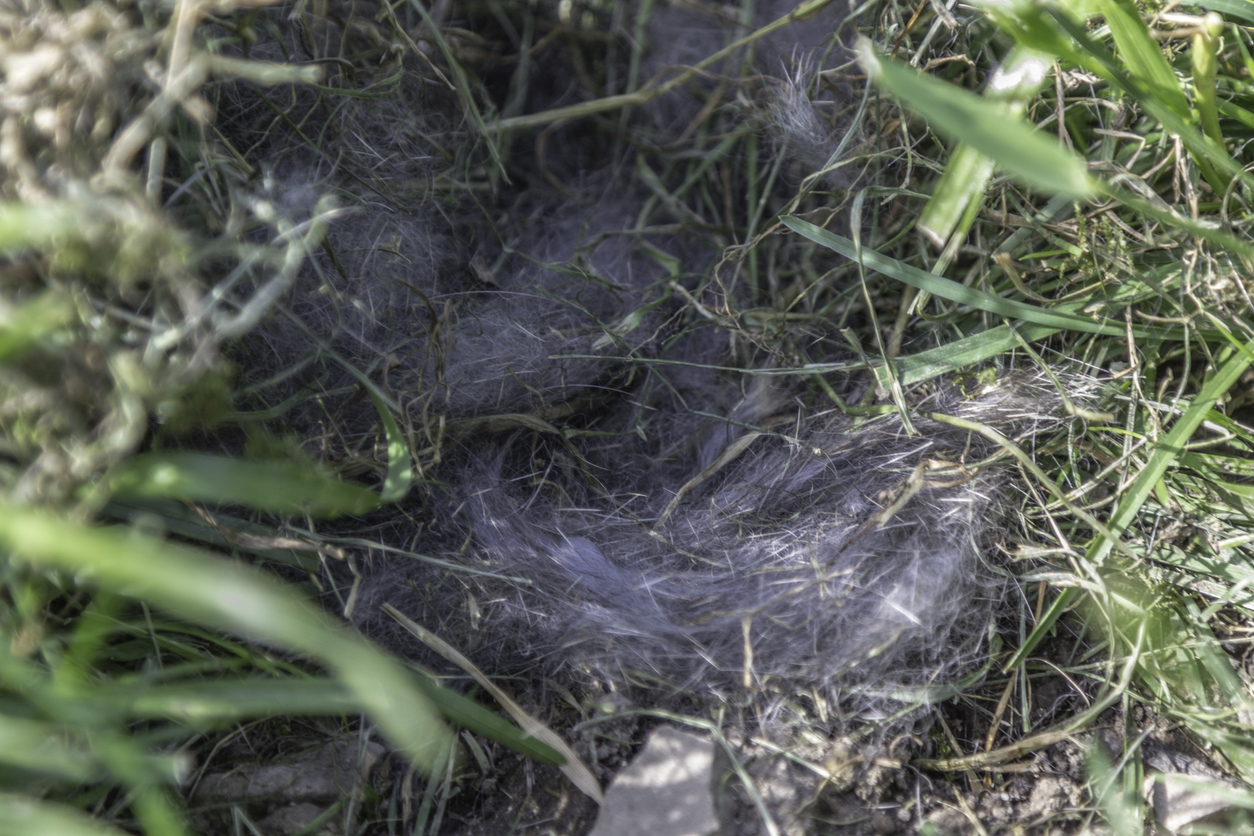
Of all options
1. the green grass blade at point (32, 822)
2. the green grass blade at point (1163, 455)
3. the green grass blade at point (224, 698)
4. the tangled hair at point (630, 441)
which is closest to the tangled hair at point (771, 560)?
the tangled hair at point (630, 441)

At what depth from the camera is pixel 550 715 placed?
46.9 inches

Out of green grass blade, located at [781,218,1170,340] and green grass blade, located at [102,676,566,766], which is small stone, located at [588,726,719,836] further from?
green grass blade, located at [781,218,1170,340]

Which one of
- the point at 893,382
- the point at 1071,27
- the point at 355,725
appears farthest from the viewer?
the point at 893,382


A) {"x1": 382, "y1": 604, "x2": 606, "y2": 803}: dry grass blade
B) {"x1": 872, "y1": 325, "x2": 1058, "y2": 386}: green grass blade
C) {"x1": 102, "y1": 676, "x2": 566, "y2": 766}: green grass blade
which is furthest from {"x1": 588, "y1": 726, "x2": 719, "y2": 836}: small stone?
{"x1": 872, "y1": 325, "x2": 1058, "y2": 386}: green grass blade

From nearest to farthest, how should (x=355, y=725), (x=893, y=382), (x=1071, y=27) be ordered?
(x=1071, y=27)
(x=355, y=725)
(x=893, y=382)

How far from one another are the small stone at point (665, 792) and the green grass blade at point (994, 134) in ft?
2.67

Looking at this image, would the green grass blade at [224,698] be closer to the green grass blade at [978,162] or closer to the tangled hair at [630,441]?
the tangled hair at [630,441]

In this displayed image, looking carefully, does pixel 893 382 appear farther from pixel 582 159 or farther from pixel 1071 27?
pixel 582 159

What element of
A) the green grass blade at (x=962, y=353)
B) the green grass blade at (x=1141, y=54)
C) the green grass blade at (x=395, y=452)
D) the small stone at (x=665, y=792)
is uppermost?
the green grass blade at (x=1141, y=54)

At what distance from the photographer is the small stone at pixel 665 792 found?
1.05m

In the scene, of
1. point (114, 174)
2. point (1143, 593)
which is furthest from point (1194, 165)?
point (114, 174)

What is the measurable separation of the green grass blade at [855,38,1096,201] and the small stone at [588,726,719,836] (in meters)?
0.81

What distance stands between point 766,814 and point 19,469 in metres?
0.97

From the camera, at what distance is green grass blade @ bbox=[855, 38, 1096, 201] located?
810mm
